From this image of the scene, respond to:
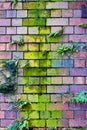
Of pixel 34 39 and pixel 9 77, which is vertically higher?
pixel 34 39

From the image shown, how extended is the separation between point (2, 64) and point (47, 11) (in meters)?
0.81

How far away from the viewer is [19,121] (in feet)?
10.7

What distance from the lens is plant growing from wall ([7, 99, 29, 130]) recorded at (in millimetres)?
3240

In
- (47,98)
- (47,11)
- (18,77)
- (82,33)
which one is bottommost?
(47,98)

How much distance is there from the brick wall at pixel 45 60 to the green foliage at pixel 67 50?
0.04 m

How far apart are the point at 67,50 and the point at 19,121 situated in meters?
0.98

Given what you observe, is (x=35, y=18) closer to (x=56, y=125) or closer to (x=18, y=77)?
(x=18, y=77)

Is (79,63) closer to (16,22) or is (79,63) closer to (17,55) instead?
(17,55)

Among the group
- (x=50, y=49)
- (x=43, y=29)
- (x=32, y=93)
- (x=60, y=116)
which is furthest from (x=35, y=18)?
(x=60, y=116)

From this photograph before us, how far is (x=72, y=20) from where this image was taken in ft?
10.9

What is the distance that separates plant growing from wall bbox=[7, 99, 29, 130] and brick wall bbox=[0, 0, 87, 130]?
5 centimetres

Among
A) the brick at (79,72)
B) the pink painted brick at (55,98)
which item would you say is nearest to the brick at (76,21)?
the brick at (79,72)

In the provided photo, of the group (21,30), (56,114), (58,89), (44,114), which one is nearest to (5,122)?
(44,114)

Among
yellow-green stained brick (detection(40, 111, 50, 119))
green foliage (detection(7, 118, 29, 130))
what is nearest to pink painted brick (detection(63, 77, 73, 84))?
yellow-green stained brick (detection(40, 111, 50, 119))
